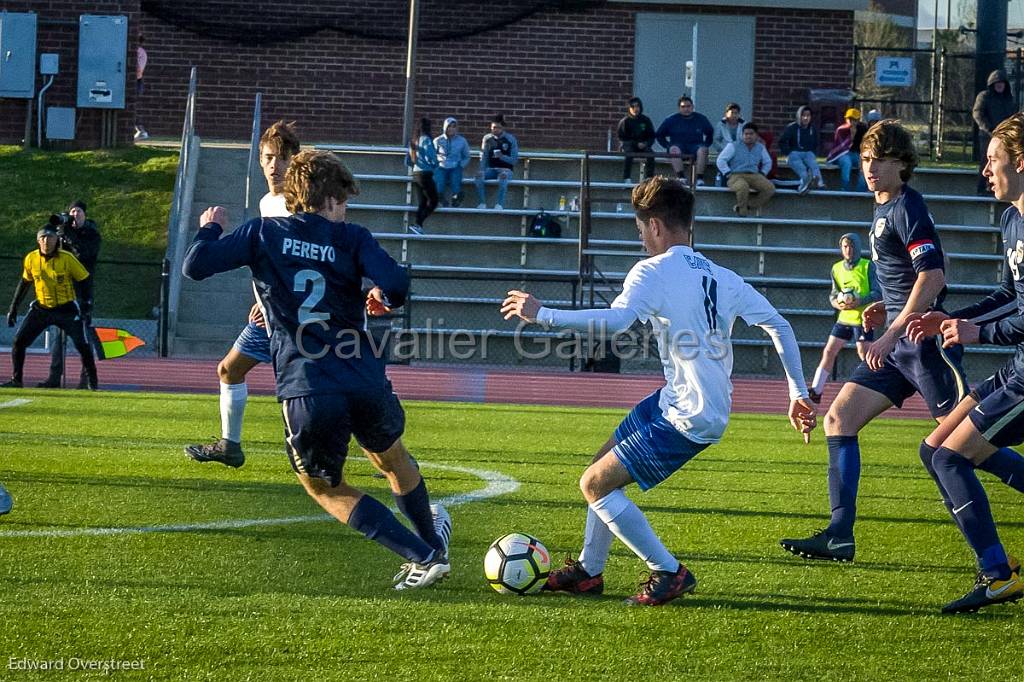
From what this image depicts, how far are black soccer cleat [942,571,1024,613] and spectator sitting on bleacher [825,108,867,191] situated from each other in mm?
18463

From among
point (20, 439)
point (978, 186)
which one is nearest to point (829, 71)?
point (978, 186)

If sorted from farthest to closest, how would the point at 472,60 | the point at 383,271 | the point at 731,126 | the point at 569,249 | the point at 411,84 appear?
the point at 472,60, the point at 411,84, the point at 731,126, the point at 569,249, the point at 383,271

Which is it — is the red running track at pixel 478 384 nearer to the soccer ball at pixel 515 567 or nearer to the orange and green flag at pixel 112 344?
the orange and green flag at pixel 112 344

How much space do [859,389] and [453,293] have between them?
15.2m

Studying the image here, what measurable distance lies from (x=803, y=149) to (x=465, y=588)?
19002 mm

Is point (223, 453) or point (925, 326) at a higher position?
point (925, 326)

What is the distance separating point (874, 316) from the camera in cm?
680

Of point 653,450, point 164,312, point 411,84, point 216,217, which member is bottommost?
point 653,450

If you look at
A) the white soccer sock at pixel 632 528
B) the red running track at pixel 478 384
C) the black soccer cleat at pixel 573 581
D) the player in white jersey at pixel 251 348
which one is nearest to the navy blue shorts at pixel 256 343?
the player in white jersey at pixel 251 348

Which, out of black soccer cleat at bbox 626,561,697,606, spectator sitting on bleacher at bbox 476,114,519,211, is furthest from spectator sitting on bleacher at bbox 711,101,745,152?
black soccer cleat at bbox 626,561,697,606

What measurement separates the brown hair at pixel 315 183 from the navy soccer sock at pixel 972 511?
2.80 meters

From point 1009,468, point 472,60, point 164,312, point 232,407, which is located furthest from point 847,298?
point 472,60

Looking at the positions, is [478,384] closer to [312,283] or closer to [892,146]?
[892,146]

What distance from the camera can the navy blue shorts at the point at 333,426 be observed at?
206 inches
